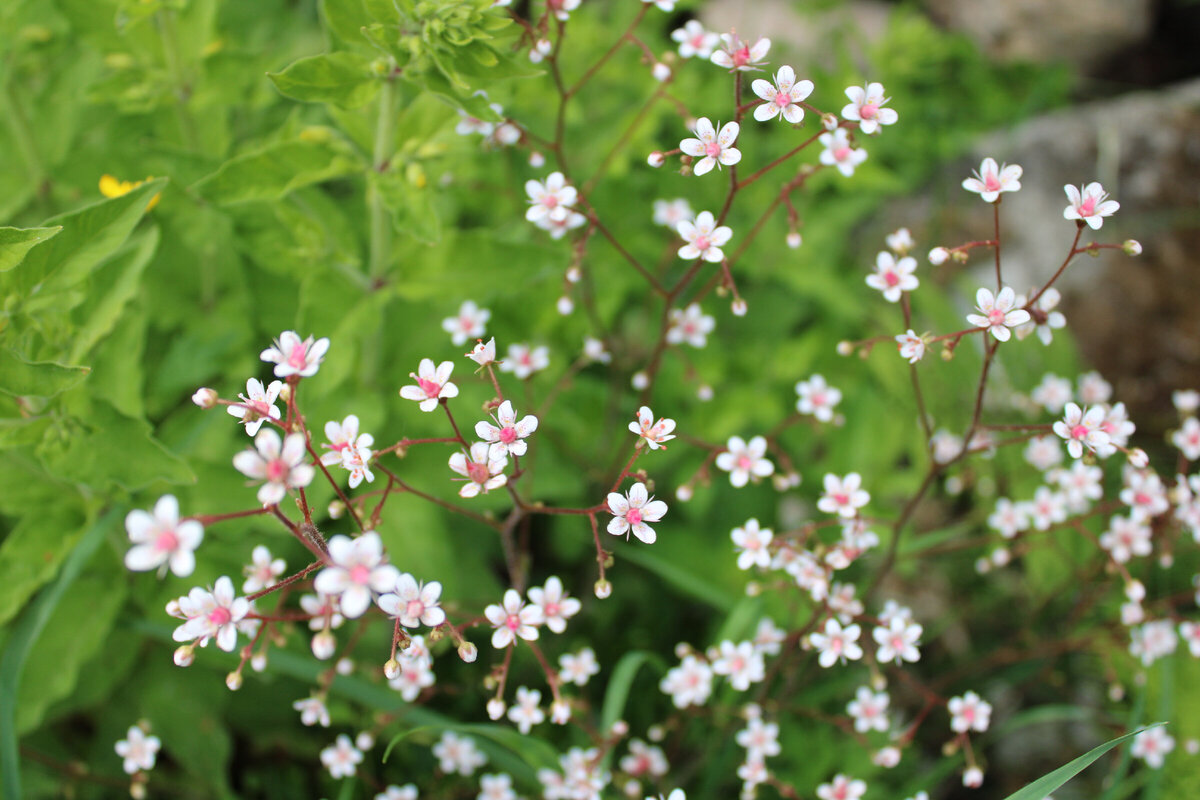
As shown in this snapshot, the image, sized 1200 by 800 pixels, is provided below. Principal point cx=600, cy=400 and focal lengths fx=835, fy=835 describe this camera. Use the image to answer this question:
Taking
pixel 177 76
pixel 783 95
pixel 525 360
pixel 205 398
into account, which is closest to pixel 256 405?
pixel 205 398

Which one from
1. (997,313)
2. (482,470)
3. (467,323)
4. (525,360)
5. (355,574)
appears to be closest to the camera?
(355,574)

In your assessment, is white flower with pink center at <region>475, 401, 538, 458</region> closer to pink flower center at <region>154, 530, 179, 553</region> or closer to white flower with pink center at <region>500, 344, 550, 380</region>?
pink flower center at <region>154, 530, 179, 553</region>

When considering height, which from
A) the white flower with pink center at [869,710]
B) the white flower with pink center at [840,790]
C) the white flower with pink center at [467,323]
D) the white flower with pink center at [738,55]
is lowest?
the white flower with pink center at [840,790]

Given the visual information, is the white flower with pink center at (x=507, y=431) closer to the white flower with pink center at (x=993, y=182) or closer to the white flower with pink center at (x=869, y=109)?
the white flower with pink center at (x=869, y=109)

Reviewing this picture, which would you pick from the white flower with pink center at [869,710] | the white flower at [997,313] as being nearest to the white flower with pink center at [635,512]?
the white flower at [997,313]

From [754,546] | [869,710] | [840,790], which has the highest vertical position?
[754,546]

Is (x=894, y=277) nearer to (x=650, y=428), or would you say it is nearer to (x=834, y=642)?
(x=650, y=428)
